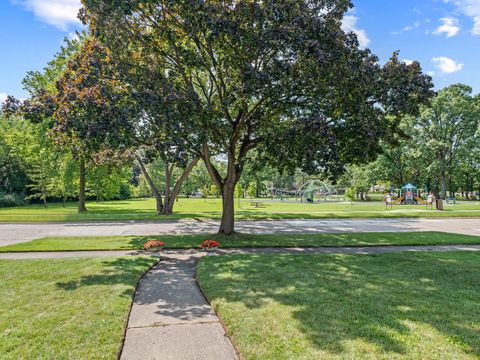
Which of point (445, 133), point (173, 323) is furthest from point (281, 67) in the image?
point (445, 133)

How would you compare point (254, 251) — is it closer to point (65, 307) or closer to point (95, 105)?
point (65, 307)

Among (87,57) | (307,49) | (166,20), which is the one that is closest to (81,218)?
(87,57)

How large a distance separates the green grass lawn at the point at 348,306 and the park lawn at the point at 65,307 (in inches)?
64.4

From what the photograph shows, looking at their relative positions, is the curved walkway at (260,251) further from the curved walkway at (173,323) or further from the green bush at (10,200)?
the green bush at (10,200)

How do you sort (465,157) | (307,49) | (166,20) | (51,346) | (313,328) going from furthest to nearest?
(465,157)
(166,20)
(307,49)
(313,328)
(51,346)

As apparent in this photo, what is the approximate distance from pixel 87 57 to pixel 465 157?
49423 mm

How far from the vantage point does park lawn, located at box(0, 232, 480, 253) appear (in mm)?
11445

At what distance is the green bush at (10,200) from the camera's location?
38.6 m

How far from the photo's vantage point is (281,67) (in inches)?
395

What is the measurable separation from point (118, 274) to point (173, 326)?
132 inches

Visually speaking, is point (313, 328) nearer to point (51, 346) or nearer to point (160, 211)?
point (51, 346)

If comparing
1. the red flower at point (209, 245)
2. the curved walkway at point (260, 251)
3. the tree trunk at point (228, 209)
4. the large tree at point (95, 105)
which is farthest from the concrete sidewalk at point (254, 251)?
the large tree at point (95, 105)

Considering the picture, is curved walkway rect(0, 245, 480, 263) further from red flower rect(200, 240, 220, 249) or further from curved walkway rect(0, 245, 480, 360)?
curved walkway rect(0, 245, 480, 360)

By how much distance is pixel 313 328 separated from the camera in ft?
14.6
